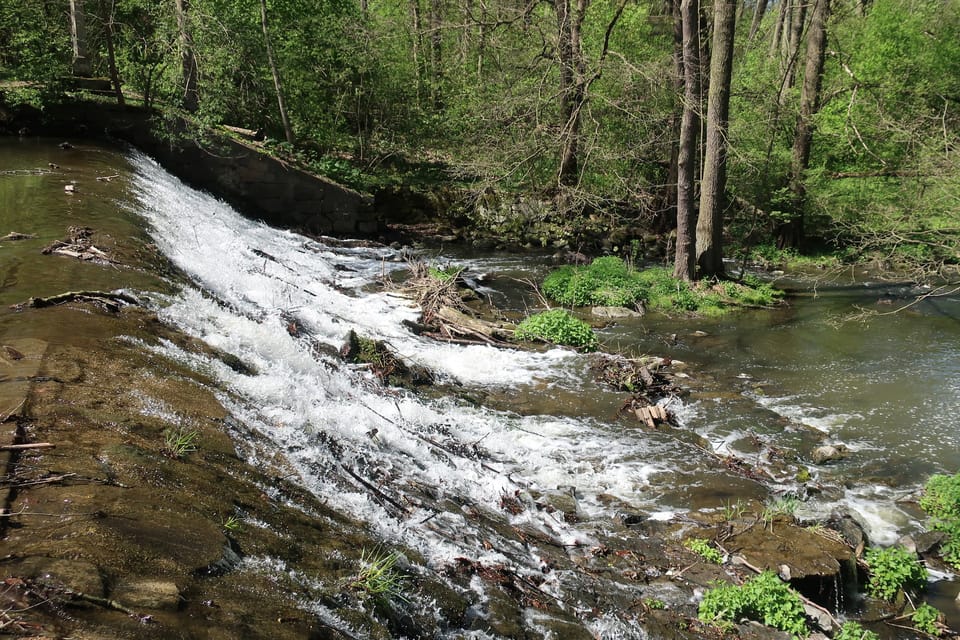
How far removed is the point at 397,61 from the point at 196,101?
24.3ft

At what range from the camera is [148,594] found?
294cm

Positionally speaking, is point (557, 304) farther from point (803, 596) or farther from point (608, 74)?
point (803, 596)

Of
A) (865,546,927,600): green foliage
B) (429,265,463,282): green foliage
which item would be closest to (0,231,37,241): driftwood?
(429,265,463,282): green foliage

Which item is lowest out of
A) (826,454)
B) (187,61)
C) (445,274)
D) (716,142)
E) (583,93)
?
(826,454)

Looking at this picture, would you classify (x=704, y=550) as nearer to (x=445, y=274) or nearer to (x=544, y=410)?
(x=544, y=410)

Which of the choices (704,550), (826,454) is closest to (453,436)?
(704,550)

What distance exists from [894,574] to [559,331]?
6.06 meters

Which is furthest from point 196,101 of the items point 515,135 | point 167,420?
point 167,420

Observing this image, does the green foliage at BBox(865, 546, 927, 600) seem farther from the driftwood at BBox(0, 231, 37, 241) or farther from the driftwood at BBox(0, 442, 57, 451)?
the driftwood at BBox(0, 231, 37, 241)

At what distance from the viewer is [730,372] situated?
9.94 metres

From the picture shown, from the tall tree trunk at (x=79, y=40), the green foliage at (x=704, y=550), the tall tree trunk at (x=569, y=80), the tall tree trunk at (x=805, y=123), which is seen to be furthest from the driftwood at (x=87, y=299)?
the tall tree trunk at (x=805, y=123)

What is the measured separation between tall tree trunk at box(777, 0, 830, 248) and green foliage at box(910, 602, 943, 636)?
14.5 metres

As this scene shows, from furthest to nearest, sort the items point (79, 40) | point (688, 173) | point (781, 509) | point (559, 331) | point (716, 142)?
point (79, 40), point (688, 173), point (716, 142), point (559, 331), point (781, 509)

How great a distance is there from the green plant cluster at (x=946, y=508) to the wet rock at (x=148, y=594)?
6.57 meters
